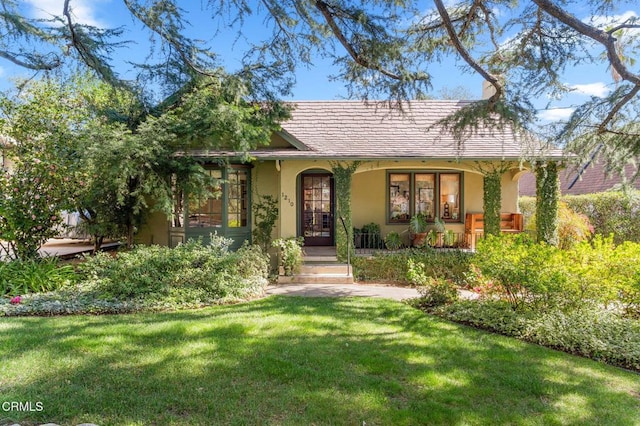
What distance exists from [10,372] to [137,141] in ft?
17.6

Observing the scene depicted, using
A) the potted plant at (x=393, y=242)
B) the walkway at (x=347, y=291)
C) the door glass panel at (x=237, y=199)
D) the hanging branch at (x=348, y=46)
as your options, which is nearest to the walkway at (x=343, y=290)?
the walkway at (x=347, y=291)

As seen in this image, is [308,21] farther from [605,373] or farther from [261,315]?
[605,373]

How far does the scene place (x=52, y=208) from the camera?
27.9 ft

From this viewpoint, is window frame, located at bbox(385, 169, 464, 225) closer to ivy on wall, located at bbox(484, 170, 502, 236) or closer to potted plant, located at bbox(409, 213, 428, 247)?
potted plant, located at bbox(409, 213, 428, 247)

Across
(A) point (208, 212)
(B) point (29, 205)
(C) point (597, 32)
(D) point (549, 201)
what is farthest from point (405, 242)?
(B) point (29, 205)

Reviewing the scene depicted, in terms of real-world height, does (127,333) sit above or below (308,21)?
below

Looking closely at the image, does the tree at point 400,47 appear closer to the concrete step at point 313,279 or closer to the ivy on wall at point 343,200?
the ivy on wall at point 343,200

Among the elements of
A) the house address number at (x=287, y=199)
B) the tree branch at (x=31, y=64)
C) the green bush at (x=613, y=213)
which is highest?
the tree branch at (x=31, y=64)

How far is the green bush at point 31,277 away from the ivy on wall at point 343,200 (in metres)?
6.17

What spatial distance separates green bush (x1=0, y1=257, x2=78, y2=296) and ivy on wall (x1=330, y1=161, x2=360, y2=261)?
6167 mm

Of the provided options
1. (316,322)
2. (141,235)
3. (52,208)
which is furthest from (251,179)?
(316,322)

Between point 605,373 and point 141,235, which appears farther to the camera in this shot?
point 141,235

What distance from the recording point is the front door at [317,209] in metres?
11.9

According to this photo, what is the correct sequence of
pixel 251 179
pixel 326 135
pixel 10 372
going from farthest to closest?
pixel 326 135 → pixel 251 179 → pixel 10 372
